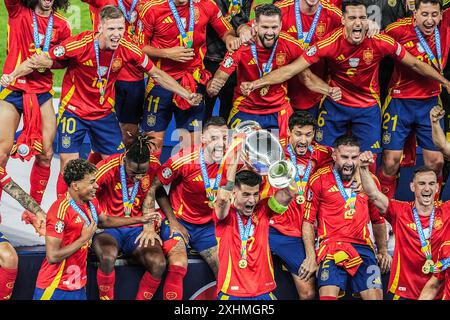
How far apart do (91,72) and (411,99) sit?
2.73m

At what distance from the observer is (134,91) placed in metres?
10.3

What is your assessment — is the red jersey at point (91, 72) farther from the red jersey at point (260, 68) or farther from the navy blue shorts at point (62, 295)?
the navy blue shorts at point (62, 295)

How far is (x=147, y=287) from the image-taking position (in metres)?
9.15

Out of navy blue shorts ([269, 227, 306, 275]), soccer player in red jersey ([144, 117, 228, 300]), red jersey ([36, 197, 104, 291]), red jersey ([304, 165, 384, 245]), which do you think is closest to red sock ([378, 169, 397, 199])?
red jersey ([304, 165, 384, 245])

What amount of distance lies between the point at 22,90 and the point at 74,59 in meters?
0.50

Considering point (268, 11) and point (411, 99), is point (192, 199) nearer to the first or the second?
point (268, 11)

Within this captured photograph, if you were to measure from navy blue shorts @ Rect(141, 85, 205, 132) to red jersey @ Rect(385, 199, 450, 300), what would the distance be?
1967mm

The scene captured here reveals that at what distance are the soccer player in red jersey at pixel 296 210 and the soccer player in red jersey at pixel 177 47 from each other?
0.96 m

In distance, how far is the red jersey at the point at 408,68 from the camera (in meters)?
10.1

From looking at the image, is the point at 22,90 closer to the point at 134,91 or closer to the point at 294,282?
the point at 134,91

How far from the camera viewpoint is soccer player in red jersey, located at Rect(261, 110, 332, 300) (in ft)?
30.4

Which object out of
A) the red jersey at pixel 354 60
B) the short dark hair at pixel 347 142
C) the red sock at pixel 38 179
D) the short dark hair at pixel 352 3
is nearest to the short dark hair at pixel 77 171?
the red sock at pixel 38 179

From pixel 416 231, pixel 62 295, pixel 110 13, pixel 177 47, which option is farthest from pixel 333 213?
pixel 110 13
